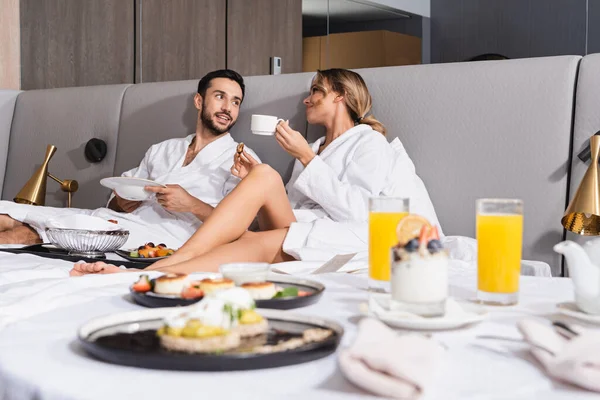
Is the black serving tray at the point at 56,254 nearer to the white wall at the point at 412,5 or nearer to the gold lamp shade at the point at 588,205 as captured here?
the gold lamp shade at the point at 588,205

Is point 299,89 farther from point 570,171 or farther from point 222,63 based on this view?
point 222,63

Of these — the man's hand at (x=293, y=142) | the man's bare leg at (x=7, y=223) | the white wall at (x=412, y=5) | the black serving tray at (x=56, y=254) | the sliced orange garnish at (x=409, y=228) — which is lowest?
the black serving tray at (x=56, y=254)

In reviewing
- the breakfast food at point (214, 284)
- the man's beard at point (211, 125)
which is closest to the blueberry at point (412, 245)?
the breakfast food at point (214, 284)

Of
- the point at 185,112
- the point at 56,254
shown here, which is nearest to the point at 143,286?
the point at 56,254

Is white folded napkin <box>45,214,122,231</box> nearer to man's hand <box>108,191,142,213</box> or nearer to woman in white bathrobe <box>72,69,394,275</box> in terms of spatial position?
woman in white bathrobe <box>72,69,394,275</box>

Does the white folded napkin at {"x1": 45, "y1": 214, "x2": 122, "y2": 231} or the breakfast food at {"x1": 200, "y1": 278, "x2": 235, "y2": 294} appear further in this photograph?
the white folded napkin at {"x1": 45, "y1": 214, "x2": 122, "y2": 231}

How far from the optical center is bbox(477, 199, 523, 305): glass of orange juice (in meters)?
0.98

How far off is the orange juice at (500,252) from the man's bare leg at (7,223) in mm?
2017

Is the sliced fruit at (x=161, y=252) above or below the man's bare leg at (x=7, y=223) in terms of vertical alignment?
below

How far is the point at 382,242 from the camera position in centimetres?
106

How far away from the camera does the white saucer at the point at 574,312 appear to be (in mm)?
865

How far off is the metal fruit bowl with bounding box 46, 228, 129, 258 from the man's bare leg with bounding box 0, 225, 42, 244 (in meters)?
0.53

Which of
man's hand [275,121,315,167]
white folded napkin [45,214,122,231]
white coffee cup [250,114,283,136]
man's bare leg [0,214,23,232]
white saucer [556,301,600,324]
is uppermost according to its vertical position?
white coffee cup [250,114,283,136]

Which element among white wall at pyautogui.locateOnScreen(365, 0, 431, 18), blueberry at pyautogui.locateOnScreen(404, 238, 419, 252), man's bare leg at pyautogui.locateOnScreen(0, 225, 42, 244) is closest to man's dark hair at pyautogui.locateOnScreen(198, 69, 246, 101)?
man's bare leg at pyautogui.locateOnScreen(0, 225, 42, 244)
